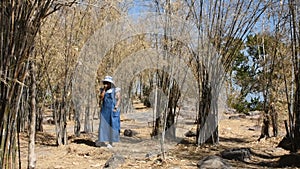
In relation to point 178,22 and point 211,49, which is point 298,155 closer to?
point 211,49

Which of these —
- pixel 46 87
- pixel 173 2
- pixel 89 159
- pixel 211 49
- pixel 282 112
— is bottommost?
pixel 89 159

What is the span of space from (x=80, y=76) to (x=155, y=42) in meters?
1.84

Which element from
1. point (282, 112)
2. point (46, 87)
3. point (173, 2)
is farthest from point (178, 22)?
point (282, 112)

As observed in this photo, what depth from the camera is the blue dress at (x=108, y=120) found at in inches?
244

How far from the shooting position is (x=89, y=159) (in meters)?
5.05

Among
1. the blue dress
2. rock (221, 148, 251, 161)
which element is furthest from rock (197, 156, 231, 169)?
the blue dress

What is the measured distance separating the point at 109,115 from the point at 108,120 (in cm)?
9

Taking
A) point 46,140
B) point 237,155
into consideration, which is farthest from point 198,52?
point 46,140

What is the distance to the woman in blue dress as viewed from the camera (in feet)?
20.3

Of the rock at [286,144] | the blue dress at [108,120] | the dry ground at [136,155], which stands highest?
the blue dress at [108,120]

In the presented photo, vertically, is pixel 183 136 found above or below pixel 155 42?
below

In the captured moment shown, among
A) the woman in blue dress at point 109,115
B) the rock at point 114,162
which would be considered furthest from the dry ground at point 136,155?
the woman in blue dress at point 109,115

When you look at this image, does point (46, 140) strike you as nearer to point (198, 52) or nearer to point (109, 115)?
point (109, 115)

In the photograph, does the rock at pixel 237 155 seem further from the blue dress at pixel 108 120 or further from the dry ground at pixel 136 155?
the blue dress at pixel 108 120
